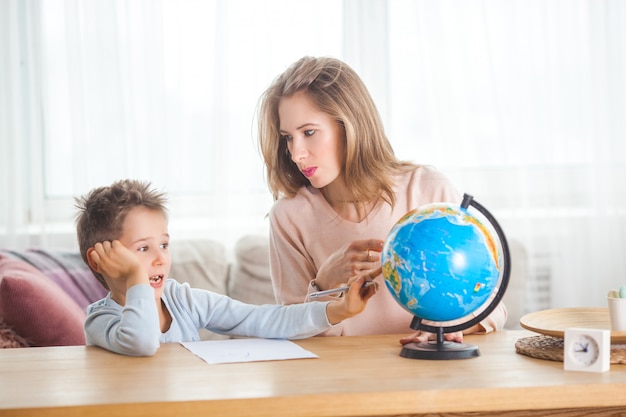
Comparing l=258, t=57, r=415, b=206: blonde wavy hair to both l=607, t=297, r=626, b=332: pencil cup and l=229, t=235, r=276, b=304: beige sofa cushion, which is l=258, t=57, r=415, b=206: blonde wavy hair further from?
l=229, t=235, r=276, b=304: beige sofa cushion

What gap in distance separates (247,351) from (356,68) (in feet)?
7.78

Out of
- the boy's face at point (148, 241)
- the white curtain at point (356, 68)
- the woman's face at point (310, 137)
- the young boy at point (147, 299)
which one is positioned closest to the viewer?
the young boy at point (147, 299)

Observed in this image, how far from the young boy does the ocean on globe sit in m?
0.21

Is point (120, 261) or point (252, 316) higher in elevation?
point (120, 261)

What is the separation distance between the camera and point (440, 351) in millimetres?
1736

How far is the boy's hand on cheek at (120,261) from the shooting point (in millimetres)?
1846

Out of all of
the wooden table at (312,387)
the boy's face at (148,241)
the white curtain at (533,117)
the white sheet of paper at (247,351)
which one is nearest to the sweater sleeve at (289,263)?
the white sheet of paper at (247,351)

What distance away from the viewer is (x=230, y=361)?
1725 mm

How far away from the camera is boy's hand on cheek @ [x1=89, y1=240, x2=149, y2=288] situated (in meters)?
1.85

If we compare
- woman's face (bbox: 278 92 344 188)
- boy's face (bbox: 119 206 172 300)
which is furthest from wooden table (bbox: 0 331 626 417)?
woman's face (bbox: 278 92 344 188)

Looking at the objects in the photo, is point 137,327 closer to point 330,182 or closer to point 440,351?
point 440,351

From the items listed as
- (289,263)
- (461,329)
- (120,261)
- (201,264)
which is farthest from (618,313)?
(201,264)

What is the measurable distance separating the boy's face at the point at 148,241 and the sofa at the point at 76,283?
877 mm

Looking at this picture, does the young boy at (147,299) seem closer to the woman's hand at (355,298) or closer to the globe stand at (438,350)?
the woman's hand at (355,298)
